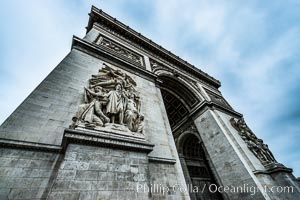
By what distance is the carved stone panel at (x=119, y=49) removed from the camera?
289 inches

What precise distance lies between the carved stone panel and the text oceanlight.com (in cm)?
604

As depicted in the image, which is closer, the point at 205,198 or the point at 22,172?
the point at 22,172

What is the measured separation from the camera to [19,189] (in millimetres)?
1935

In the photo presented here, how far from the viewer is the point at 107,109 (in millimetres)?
3449

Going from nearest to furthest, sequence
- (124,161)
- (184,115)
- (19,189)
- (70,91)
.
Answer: (19,189)
(124,161)
(70,91)
(184,115)

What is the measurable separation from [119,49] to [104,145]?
22.3ft

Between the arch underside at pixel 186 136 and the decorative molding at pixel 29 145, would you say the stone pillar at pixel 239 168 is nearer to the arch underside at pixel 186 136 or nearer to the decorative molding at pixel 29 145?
the arch underside at pixel 186 136

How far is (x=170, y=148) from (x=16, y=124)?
156 inches

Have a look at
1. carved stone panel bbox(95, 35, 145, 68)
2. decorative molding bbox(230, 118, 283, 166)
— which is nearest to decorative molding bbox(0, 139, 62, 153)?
carved stone panel bbox(95, 35, 145, 68)

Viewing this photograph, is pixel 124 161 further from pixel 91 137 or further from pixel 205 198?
pixel 205 198

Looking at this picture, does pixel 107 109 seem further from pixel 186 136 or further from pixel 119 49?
pixel 186 136

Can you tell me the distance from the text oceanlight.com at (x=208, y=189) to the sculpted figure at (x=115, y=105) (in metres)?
1.67

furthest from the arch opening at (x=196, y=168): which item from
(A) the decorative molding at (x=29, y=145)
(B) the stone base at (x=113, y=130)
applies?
(A) the decorative molding at (x=29, y=145)

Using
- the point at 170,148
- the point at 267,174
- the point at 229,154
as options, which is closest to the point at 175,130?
the point at 229,154
